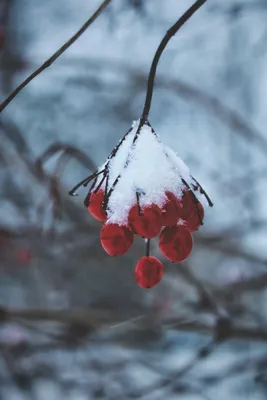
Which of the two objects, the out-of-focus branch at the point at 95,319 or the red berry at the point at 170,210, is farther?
the out-of-focus branch at the point at 95,319

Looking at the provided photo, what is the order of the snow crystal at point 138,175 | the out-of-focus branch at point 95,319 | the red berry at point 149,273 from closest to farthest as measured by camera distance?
the snow crystal at point 138,175 < the red berry at point 149,273 < the out-of-focus branch at point 95,319

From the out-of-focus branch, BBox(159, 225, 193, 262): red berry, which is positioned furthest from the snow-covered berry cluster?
the out-of-focus branch

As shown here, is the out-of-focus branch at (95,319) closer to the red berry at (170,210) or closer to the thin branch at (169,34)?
the red berry at (170,210)

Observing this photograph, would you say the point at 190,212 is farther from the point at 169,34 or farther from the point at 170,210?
the point at 169,34

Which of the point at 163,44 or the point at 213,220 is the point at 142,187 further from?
the point at 213,220

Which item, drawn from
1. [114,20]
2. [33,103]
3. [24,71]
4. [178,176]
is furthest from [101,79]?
[178,176]

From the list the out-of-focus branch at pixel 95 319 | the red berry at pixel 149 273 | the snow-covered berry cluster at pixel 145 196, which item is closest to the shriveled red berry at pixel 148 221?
the snow-covered berry cluster at pixel 145 196
